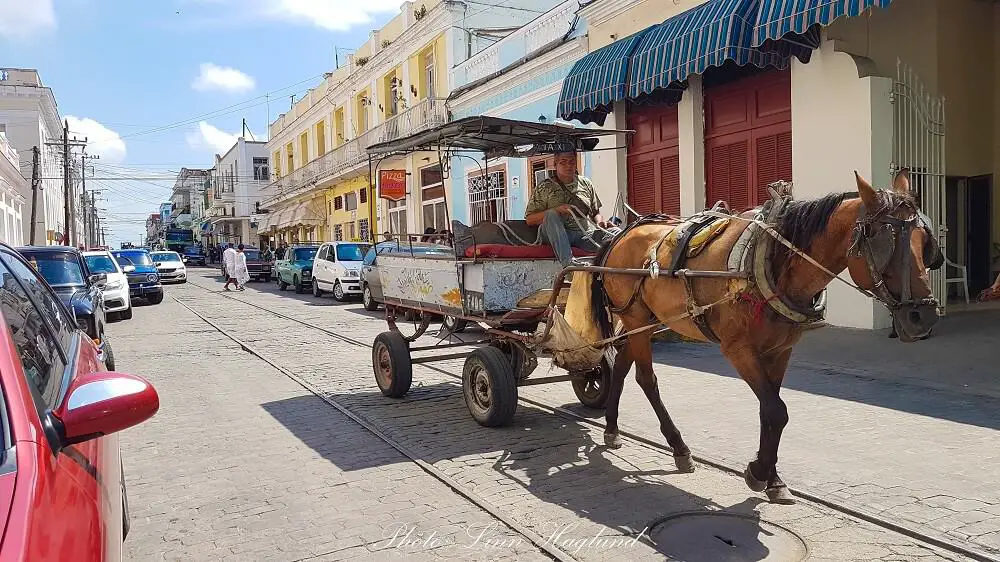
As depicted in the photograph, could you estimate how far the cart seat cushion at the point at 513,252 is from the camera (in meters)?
6.42

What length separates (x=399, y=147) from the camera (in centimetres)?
707

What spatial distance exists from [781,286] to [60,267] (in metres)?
11.6

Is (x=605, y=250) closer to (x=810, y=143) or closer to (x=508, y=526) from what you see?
(x=508, y=526)

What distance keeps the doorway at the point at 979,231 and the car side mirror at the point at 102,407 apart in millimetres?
13806

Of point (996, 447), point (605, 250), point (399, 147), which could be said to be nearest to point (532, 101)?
point (399, 147)

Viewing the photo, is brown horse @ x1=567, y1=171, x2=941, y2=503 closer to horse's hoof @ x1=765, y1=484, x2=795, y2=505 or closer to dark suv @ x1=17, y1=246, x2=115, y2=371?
horse's hoof @ x1=765, y1=484, x2=795, y2=505

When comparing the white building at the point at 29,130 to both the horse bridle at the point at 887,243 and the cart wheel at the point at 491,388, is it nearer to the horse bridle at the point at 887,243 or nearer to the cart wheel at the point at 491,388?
the cart wheel at the point at 491,388

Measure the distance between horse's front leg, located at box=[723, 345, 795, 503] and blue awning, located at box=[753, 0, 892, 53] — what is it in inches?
265

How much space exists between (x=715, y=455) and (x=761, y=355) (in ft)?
4.58

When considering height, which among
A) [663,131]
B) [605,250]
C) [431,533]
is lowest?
[431,533]

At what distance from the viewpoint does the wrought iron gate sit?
1059 centimetres

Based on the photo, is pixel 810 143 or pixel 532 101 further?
pixel 532 101

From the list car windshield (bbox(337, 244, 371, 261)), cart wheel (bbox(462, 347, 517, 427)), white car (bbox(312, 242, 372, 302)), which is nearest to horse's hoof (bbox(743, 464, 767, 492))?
cart wheel (bbox(462, 347, 517, 427))

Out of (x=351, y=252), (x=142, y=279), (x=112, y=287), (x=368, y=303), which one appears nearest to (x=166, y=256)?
(x=142, y=279)
